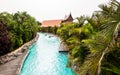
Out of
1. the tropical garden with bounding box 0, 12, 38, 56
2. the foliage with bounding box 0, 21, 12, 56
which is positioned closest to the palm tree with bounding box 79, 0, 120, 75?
the foliage with bounding box 0, 21, 12, 56

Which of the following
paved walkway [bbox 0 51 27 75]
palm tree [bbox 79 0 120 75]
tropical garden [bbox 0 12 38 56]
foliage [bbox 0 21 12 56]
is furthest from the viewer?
tropical garden [bbox 0 12 38 56]

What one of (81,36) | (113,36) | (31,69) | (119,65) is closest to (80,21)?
(81,36)

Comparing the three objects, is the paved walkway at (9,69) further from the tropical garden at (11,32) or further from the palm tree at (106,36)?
the palm tree at (106,36)

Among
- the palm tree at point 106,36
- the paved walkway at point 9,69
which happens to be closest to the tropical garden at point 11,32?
the paved walkway at point 9,69

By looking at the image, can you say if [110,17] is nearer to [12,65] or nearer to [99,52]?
[99,52]

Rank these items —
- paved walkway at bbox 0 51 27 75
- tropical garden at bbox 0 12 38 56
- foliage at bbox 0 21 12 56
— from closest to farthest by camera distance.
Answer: paved walkway at bbox 0 51 27 75
foliage at bbox 0 21 12 56
tropical garden at bbox 0 12 38 56

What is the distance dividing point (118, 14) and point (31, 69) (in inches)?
425

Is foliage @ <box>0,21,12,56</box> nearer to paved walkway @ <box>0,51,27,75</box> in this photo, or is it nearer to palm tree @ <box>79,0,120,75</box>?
paved walkway @ <box>0,51,27,75</box>

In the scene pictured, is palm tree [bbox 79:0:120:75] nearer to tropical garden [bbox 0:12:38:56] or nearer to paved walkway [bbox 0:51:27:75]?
paved walkway [bbox 0:51:27:75]

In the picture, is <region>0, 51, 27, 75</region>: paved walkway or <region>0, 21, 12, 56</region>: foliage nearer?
<region>0, 51, 27, 75</region>: paved walkway

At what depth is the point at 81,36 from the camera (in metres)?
13.5

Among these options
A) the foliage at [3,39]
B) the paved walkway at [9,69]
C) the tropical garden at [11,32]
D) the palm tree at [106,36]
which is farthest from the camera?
the tropical garden at [11,32]

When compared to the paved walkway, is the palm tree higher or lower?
higher

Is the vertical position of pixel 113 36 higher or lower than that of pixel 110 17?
lower
